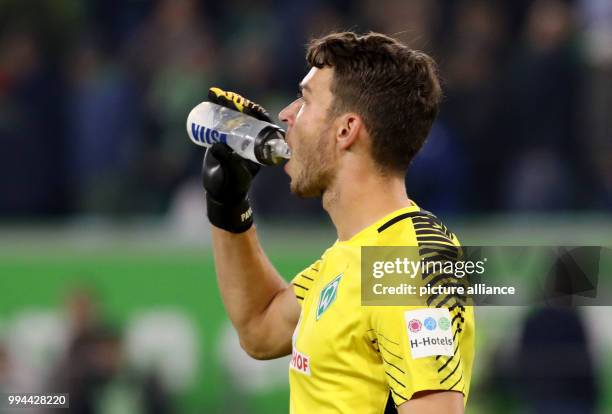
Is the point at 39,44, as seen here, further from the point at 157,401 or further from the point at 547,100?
the point at 547,100

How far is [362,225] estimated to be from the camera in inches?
131

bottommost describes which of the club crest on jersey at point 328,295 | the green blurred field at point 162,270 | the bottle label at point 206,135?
the club crest on jersey at point 328,295

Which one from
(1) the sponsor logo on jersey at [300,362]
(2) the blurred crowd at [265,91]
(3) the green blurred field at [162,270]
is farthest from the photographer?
(2) the blurred crowd at [265,91]

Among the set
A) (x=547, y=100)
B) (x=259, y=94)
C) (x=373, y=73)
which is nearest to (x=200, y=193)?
(x=259, y=94)

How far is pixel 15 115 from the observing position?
805cm

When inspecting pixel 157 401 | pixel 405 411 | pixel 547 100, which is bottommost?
pixel 405 411

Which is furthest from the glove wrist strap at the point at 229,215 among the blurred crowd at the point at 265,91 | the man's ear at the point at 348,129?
the blurred crowd at the point at 265,91

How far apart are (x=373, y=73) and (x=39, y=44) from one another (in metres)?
5.39

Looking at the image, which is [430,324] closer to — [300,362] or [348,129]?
[300,362]

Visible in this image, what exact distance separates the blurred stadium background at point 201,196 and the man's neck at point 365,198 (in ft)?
11.8

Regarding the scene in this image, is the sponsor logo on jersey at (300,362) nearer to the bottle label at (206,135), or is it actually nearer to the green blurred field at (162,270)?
the bottle label at (206,135)

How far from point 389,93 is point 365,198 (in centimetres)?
29

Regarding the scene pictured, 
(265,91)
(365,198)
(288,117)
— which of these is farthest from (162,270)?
(365,198)

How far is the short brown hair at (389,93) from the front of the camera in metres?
3.26
